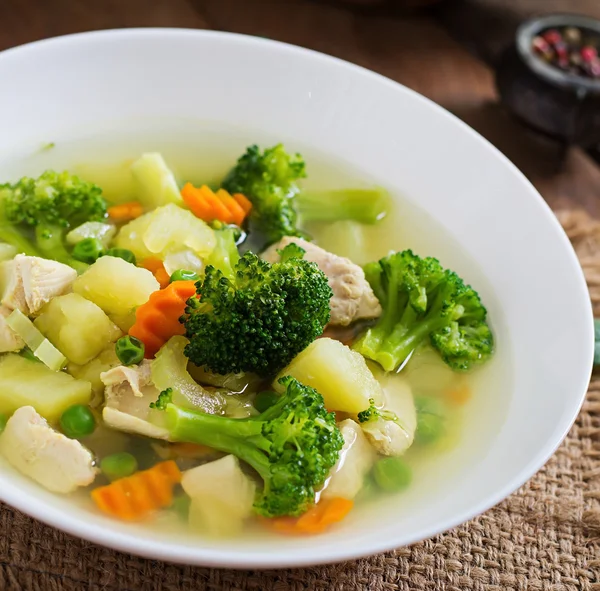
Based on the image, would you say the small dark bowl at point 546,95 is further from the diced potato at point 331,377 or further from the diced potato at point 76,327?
the diced potato at point 76,327

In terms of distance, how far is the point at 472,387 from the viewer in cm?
286

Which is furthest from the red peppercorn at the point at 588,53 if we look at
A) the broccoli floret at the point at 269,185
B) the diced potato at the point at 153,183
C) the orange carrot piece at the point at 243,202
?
the diced potato at the point at 153,183

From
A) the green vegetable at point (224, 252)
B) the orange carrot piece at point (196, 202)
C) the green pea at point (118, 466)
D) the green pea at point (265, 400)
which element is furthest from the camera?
the orange carrot piece at point (196, 202)

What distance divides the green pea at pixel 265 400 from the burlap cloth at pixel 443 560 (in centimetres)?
50

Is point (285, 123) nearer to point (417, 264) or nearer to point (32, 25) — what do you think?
point (417, 264)

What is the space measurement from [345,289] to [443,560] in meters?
1.00

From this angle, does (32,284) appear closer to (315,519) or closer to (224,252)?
(224,252)

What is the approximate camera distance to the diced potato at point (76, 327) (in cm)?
254

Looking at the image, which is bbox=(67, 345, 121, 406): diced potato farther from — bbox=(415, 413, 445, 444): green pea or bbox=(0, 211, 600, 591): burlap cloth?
bbox=(415, 413, 445, 444): green pea

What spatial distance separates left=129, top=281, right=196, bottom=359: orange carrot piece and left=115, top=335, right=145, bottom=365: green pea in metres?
0.06

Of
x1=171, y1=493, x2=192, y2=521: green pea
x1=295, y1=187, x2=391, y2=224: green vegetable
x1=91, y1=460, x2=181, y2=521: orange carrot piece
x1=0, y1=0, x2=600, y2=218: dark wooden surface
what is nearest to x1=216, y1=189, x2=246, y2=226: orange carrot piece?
x1=295, y1=187, x2=391, y2=224: green vegetable

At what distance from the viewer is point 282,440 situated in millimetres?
2230

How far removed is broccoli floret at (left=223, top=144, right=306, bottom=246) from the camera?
10.8 feet

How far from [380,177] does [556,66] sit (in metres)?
1.61
